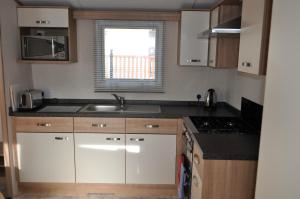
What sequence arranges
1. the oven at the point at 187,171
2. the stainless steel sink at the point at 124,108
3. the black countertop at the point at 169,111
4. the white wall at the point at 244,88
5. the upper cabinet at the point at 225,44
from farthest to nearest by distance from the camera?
the stainless steel sink at the point at 124,108 → the black countertop at the point at 169,111 → the upper cabinet at the point at 225,44 → the white wall at the point at 244,88 → the oven at the point at 187,171

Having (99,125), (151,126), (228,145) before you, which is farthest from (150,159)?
(228,145)

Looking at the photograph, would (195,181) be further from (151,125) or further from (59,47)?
(59,47)

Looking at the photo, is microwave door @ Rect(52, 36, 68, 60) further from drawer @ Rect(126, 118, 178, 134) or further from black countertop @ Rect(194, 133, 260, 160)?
black countertop @ Rect(194, 133, 260, 160)

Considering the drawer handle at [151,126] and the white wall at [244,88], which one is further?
the drawer handle at [151,126]

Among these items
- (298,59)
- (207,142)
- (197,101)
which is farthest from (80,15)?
(298,59)

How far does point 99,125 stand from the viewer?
2785 millimetres

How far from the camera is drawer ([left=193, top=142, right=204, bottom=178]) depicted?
1754 millimetres

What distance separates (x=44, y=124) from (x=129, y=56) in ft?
4.18

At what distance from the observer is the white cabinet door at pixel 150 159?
280cm

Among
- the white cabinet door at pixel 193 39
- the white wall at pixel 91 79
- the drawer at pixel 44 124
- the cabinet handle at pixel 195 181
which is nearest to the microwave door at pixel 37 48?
the white wall at pixel 91 79

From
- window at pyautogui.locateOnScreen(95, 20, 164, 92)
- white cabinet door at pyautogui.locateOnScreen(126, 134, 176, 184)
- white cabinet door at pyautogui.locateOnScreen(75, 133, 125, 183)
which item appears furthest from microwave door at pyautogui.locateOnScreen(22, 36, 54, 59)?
white cabinet door at pyautogui.locateOnScreen(126, 134, 176, 184)

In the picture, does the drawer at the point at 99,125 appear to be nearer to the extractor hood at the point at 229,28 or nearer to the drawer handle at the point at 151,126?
the drawer handle at the point at 151,126

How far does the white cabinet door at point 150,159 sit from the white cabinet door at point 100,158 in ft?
0.29

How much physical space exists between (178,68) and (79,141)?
1501mm
